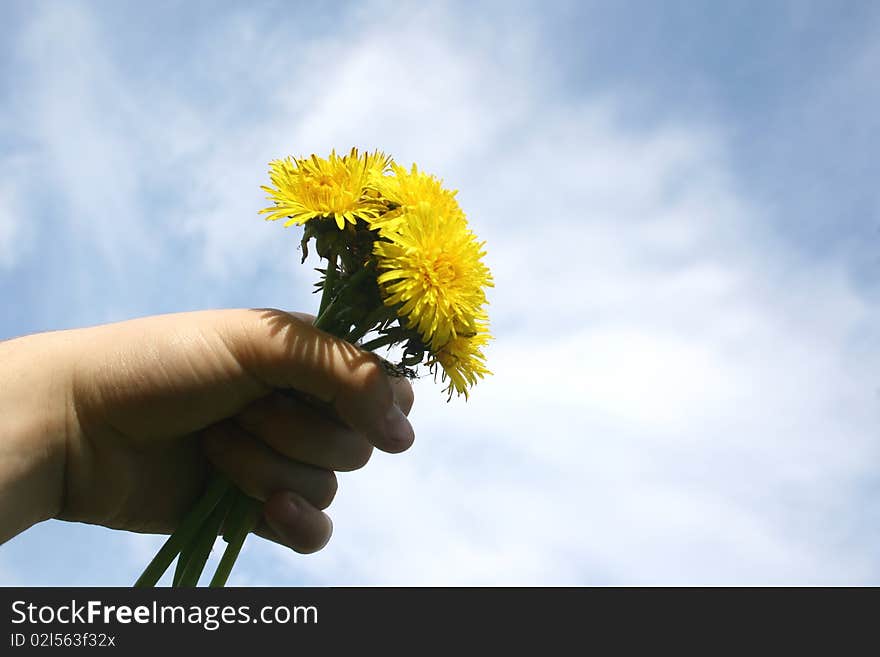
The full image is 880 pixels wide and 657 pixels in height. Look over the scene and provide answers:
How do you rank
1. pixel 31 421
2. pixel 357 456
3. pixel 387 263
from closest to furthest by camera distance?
pixel 387 263, pixel 31 421, pixel 357 456

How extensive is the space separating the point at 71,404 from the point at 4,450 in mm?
150

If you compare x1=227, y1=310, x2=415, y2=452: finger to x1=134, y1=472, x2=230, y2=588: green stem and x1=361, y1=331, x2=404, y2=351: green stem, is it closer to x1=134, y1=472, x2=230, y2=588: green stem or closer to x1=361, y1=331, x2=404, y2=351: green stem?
x1=361, y1=331, x2=404, y2=351: green stem

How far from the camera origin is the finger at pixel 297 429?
1610mm

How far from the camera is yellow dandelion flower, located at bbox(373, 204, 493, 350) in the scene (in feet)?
4.26

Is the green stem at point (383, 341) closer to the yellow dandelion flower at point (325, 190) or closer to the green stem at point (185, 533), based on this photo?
the yellow dandelion flower at point (325, 190)

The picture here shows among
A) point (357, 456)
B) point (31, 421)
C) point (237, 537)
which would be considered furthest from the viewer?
point (357, 456)

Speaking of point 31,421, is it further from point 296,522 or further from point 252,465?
point 296,522

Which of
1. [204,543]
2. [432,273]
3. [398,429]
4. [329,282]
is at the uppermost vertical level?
[329,282]

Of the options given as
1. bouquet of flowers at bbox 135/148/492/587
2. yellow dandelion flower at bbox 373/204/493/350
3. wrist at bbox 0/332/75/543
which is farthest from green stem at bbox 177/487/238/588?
yellow dandelion flower at bbox 373/204/493/350

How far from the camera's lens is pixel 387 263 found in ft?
4.29

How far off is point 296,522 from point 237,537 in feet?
0.46

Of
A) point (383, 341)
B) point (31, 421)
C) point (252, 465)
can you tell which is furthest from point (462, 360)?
point (31, 421)
